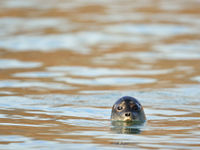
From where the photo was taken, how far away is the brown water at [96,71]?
902 centimetres

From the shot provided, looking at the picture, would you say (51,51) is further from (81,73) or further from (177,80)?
(177,80)

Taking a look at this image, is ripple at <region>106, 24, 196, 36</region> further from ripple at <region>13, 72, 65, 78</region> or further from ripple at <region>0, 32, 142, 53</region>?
ripple at <region>13, 72, 65, 78</region>

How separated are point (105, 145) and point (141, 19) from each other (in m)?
16.6

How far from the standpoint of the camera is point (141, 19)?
24.5 meters

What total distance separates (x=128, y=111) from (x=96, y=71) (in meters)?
6.35

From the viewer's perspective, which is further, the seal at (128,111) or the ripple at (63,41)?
the ripple at (63,41)

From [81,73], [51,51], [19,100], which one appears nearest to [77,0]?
[51,51]

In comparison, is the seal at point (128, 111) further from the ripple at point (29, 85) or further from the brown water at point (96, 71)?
the ripple at point (29, 85)

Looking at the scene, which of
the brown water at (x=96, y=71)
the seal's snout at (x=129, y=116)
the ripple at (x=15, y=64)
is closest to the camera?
the brown water at (x=96, y=71)

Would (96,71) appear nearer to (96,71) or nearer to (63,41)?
(96,71)

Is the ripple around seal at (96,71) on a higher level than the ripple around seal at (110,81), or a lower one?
higher

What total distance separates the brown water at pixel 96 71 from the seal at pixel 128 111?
0.82ft

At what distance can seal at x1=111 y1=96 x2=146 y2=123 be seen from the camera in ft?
32.3

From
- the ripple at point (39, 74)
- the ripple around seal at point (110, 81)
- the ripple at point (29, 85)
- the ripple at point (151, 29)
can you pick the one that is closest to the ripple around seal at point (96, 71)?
the ripple at point (39, 74)
